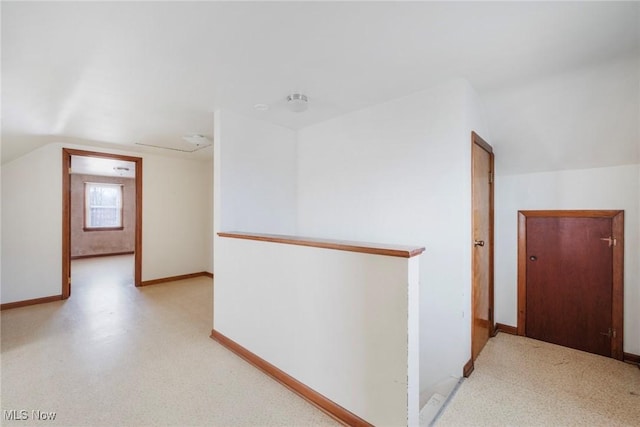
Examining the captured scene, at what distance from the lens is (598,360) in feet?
7.69

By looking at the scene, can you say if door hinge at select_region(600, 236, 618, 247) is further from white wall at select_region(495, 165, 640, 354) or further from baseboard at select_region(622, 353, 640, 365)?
baseboard at select_region(622, 353, 640, 365)

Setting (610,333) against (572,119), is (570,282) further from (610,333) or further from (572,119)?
(572,119)

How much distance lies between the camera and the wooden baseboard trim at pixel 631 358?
2.28 meters

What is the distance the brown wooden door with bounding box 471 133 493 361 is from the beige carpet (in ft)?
0.76

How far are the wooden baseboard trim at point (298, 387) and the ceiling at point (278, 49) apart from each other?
222 cm

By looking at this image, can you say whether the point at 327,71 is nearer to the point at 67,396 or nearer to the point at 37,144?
the point at 67,396

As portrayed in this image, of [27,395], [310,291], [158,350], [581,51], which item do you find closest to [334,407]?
[310,291]

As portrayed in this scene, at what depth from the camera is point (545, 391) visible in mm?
1924

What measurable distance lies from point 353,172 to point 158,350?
8.22 ft

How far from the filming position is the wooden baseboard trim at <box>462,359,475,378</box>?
2072 mm

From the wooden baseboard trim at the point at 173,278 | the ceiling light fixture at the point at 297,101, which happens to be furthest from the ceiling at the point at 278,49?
the wooden baseboard trim at the point at 173,278

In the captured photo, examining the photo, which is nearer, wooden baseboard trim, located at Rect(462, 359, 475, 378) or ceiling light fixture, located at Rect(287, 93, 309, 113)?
wooden baseboard trim, located at Rect(462, 359, 475, 378)

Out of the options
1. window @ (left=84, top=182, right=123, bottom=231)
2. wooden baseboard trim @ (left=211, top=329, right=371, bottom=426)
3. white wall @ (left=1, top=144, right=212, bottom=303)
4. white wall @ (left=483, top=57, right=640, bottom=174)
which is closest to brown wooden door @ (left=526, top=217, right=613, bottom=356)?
white wall @ (left=483, top=57, right=640, bottom=174)

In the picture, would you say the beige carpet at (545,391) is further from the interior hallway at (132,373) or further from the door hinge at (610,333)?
the interior hallway at (132,373)
